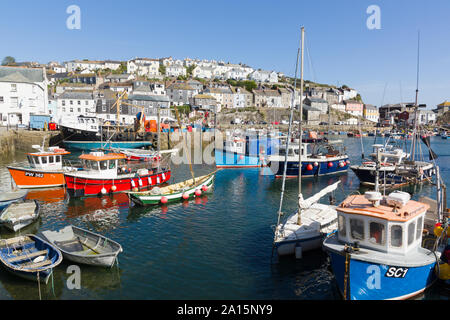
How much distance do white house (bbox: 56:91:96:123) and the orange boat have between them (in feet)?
174

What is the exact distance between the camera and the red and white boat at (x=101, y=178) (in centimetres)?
2589

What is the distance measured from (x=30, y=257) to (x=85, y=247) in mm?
2387

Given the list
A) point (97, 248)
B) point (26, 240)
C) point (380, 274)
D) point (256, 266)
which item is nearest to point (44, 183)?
point (26, 240)

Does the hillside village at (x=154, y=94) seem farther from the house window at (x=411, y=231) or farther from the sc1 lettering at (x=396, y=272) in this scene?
the sc1 lettering at (x=396, y=272)

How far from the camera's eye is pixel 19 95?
60.0m

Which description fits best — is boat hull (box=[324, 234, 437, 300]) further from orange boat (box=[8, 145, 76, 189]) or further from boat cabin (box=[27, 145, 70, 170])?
boat cabin (box=[27, 145, 70, 170])

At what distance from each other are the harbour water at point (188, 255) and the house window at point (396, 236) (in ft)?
9.45

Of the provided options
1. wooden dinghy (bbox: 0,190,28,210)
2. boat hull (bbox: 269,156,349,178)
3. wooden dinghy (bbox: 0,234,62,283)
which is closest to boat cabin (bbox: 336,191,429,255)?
wooden dinghy (bbox: 0,234,62,283)

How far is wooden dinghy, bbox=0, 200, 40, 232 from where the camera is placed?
18438 mm

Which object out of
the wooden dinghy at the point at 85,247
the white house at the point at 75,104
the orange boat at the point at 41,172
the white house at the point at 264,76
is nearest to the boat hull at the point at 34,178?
the orange boat at the point at 41,172

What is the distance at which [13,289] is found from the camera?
41.3 ft

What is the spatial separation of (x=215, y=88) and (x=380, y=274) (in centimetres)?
11755
